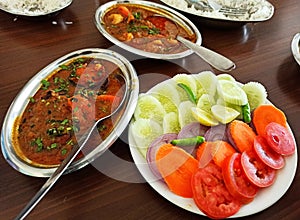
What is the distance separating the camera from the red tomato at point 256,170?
769mm

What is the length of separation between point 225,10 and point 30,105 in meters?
0.85

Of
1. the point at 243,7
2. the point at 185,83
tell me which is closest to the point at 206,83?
the point at 185,83

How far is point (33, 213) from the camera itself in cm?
79

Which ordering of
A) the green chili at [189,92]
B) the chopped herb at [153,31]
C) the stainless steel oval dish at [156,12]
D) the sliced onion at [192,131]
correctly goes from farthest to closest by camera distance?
the chopped herb at [153,31] → the stainless steel oval dish at [156,12] → the green chili at [189,92] → the sliced onion at [192,131]

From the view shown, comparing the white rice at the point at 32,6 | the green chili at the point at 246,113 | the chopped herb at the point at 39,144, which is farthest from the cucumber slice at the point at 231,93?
the white rice at the point at 32,6

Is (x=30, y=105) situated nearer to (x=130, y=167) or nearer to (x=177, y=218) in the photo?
(x=130, y=167)

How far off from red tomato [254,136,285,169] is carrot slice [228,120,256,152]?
0.06 ft

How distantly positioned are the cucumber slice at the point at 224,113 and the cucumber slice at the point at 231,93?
27 mm

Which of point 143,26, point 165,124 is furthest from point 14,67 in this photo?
point 165,124

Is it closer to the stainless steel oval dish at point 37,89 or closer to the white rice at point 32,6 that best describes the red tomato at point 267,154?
the stainless steel oval dish at point 37,89

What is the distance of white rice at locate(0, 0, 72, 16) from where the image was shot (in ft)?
4.30

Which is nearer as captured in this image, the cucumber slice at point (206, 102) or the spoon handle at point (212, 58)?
the cucumber slice at point (206, 102)

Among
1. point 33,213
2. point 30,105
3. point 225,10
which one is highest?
point 225,10

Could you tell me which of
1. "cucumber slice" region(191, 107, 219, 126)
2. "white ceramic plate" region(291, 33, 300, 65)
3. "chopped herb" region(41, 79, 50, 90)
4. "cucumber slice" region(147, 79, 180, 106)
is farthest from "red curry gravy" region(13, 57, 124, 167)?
"white ceramic plate" region(291, 33, 300, 65)
